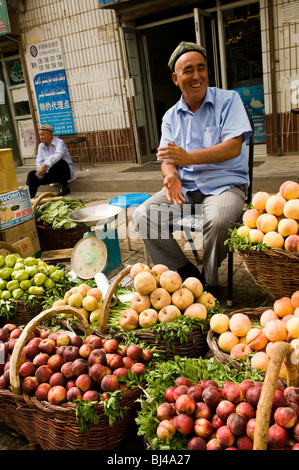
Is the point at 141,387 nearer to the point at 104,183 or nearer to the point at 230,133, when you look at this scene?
the point at 230,133

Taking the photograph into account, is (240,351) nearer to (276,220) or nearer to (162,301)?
(162,301)

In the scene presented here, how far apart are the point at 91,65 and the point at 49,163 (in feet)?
8.87

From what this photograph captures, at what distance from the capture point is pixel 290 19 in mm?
6164

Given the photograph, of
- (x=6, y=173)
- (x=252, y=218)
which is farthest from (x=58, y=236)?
(x=252, y=218)

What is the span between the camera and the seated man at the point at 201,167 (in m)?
2.95

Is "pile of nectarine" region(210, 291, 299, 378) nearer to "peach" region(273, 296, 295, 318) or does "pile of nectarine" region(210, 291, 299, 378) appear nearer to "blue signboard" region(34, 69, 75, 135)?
"peach" region(273, 296, 295, 318)

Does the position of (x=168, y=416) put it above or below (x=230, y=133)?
below

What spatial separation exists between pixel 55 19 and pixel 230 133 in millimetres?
7365

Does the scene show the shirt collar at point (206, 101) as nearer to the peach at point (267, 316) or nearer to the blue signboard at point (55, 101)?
the peach at point (267, 316)

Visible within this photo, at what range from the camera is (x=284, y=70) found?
6.48 meters

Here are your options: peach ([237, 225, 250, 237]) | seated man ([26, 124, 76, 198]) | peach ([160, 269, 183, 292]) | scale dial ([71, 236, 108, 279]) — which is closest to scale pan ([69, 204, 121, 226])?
scale dial ([71, 236, 108, 279])

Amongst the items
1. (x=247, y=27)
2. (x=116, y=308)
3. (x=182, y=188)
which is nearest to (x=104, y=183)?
(x=247, y=27)

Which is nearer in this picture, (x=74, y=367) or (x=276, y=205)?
(x=74, y=367)

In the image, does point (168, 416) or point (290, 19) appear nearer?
point (168, 416)
